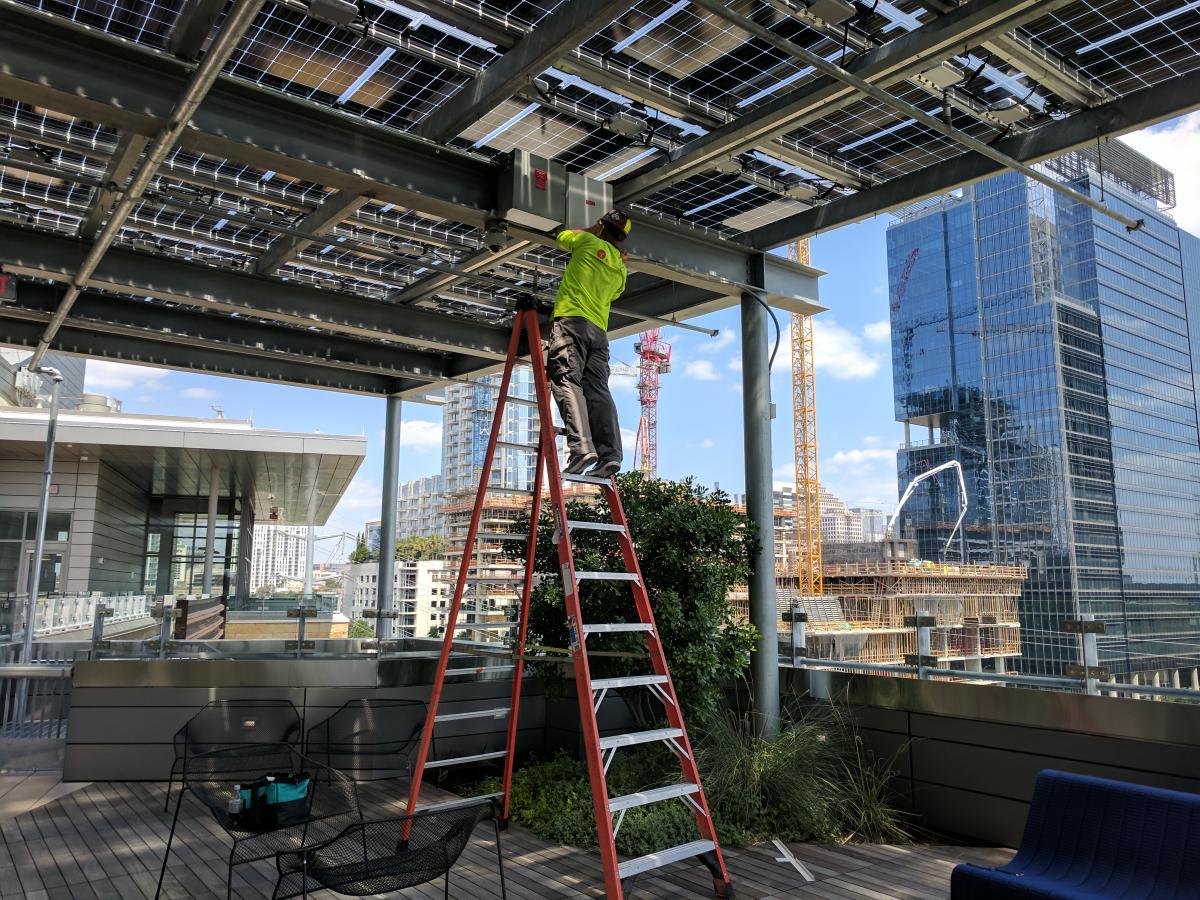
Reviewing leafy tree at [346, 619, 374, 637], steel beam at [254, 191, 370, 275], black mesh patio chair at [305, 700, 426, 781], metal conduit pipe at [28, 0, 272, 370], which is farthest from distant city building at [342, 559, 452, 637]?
metal conduit pipe at [28, 0, 272, 370]

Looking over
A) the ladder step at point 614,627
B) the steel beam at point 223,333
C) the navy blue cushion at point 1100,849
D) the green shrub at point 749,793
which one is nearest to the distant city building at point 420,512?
the steel beam at point 223,333

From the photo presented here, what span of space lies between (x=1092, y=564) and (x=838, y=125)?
949cm

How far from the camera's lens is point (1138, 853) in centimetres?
359

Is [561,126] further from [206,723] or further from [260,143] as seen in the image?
[206,723]

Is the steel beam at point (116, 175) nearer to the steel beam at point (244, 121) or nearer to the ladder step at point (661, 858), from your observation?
the steel beam at point (244, 121)

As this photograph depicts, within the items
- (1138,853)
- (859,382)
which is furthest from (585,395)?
(859,382)

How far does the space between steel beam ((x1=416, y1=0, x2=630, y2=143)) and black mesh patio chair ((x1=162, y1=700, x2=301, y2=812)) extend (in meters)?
4.45

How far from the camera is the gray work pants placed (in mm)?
4805

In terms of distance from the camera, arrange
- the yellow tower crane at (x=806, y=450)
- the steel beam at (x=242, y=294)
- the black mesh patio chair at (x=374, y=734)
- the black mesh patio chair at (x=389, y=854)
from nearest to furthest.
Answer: the black mesh patio chair at (x=389, y=854) < the steel beam at (x=242, y=294) < the black mesh patio chair at (x=374, y=734) < the yellow tower crane at (x=806, y=450)

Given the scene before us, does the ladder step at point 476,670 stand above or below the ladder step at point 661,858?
above

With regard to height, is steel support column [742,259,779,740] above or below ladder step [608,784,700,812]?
above

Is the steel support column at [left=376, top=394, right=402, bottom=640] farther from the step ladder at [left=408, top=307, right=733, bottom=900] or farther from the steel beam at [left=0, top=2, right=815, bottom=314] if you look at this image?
the steel beam at [left=0, top=2, right=815, bottom=314]

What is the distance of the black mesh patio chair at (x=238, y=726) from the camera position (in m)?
6.11

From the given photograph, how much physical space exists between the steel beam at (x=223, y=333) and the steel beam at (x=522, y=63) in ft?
15.1
